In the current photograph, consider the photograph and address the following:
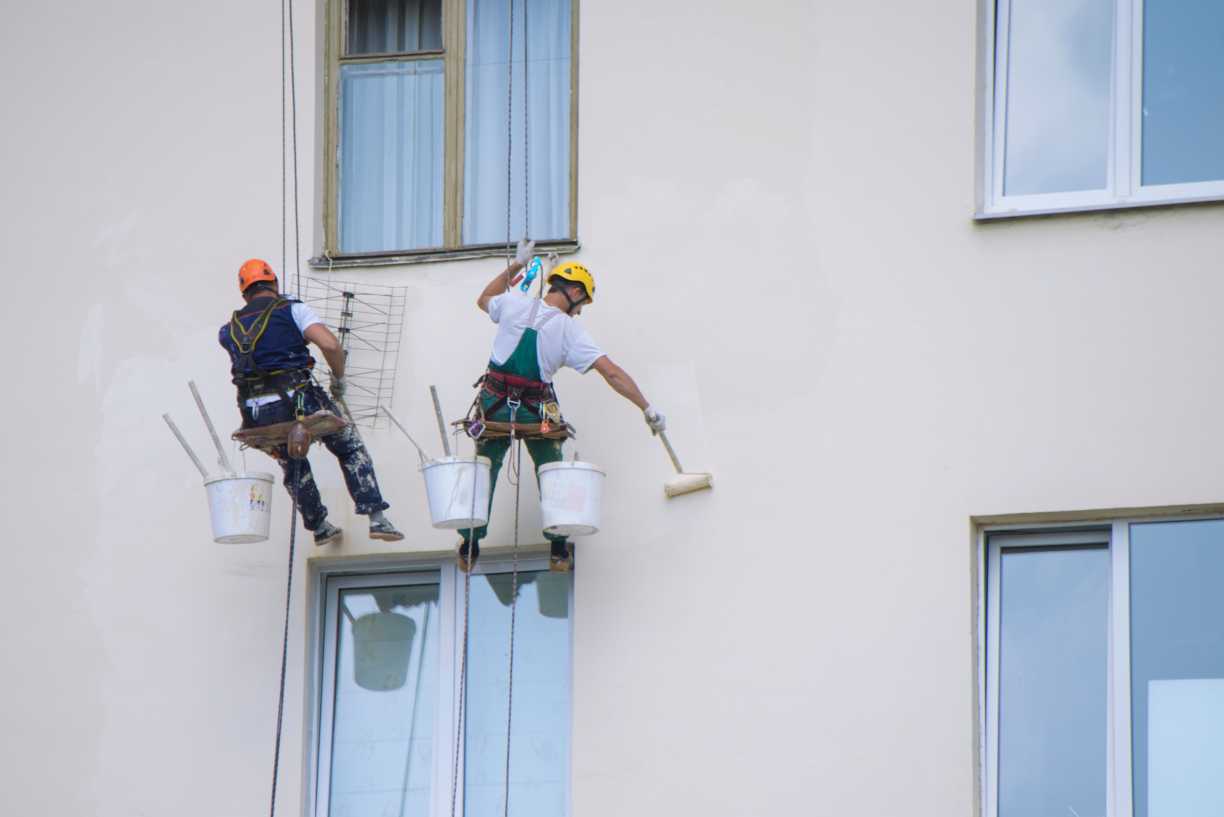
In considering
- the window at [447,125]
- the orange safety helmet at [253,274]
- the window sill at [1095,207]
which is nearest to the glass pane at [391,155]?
the window at [447,125]

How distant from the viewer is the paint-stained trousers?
1159 cm

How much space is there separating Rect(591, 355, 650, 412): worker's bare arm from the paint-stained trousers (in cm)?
121

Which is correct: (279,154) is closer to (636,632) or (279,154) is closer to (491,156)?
(491,156)

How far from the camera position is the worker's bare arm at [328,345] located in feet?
38.0

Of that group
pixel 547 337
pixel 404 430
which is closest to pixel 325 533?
pixel 404 430

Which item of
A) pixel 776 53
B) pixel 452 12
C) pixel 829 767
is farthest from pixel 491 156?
pixel 829 767

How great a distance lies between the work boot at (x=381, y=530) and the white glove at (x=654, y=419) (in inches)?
51.0

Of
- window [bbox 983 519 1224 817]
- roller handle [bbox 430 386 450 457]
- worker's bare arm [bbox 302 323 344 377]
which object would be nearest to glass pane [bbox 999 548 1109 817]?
window [bbox 983 519 1224 817]

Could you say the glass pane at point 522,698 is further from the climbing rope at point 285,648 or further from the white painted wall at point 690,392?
the climbing rope at point 285,648

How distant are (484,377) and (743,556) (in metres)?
1.47

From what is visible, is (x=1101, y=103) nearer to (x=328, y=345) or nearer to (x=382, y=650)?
(x=328, y=345)

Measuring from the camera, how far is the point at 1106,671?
1101 centimetres

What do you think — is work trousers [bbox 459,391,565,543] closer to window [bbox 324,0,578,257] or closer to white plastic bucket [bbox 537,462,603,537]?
white plastic bucket [bbox 537,462,603,537]

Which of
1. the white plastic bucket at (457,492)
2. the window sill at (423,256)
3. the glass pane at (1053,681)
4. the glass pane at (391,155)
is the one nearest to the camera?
the glass pane at (1053,681)
